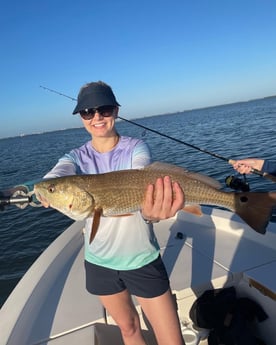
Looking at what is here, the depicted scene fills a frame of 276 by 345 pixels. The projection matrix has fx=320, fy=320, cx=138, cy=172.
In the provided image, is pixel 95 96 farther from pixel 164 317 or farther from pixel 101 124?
pixel 164 317

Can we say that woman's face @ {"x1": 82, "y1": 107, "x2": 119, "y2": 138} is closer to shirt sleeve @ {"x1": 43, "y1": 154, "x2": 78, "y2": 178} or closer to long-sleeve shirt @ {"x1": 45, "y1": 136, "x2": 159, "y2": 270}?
long-sleeve shirt @ {"x1": 45, "y1": 136, "x2": 159, "y2": 270}

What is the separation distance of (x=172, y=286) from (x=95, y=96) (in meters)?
2.51

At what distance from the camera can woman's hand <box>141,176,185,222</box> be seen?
8.84ft

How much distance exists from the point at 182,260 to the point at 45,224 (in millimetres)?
8935

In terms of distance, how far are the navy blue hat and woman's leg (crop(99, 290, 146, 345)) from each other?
1.72 metres

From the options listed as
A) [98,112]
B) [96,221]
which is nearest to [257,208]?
[96,221]

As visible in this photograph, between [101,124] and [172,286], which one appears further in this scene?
[172,286]

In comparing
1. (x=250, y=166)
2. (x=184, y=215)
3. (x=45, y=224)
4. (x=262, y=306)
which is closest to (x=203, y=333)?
(x=262, y=306)

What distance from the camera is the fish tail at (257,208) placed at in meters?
2.83

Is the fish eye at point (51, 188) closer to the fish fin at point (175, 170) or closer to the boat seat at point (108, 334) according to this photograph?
the fish fin at point (175, 170)

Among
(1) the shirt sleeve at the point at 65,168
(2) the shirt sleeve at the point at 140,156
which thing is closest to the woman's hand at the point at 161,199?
(2) the shirt sleeve at the point at 140,156

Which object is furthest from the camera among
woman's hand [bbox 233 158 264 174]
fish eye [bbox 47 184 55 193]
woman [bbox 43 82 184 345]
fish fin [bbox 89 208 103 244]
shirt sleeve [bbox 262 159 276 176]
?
woman's hand [bbox 233 158 264 174]

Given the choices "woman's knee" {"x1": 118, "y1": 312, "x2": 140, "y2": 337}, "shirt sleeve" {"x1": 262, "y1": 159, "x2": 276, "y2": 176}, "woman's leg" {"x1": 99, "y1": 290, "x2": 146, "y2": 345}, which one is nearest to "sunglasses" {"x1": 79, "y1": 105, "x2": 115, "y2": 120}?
"woman's leg" {"x1": 99, "y1": 290, "x2": 146, "y2": 345}

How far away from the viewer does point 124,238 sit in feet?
9.01
